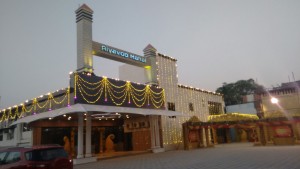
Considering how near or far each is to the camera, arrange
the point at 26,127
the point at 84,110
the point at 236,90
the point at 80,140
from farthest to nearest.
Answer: the point at 236,90, the point at 26,127, the point at 80,140, the point at 84,110

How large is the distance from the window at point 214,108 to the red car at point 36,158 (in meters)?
27.6

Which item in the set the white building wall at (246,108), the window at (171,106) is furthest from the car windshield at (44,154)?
the white building wall at (246,108)

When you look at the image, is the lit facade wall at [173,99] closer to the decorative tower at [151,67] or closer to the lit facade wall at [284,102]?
the decorative tower at [151,67]

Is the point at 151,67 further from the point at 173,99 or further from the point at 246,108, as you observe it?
the point at 246,108

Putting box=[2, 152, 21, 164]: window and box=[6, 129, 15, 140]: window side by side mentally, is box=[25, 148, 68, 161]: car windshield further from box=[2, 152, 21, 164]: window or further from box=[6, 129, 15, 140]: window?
box=[6, 129, 15, 140]: window

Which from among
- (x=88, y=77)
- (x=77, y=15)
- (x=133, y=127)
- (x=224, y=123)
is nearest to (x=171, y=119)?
(x=133, y=127)

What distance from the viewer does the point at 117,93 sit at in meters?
19.1

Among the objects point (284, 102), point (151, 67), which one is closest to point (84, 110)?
point (151, 67)

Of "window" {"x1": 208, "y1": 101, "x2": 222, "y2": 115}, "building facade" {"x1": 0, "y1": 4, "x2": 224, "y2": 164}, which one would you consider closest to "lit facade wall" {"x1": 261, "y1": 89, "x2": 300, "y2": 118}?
"window" {"x1": 208, "y1": 101, "x2": 222, "y2": 115}

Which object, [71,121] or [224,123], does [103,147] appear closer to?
[71,121]

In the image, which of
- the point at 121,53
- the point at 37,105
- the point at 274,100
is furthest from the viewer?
the point at 274,100

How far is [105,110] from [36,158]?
9.02 metres

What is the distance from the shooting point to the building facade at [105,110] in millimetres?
17141

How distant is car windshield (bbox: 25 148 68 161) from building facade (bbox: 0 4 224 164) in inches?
255
